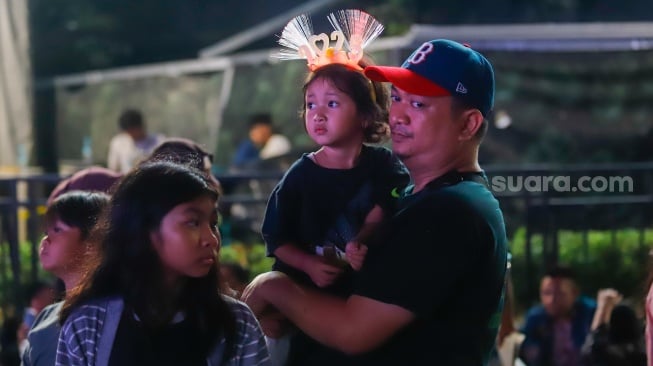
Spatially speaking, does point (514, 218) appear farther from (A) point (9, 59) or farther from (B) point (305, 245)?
(A) point (9, 59)

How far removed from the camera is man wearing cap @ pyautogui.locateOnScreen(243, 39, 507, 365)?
9.22 ft

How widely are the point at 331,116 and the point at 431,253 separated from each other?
0.87 m

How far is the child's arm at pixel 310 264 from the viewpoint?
322 centimetres

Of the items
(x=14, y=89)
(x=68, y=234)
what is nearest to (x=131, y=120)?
(x=68, y=234)

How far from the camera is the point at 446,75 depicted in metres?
3.00

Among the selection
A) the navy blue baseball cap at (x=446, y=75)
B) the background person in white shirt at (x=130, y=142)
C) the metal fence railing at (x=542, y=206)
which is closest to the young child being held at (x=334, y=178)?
the navy blue baseball cap at (x=446, y=75)

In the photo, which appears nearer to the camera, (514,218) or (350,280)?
(350,280)

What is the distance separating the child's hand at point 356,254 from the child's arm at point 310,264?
0.16m

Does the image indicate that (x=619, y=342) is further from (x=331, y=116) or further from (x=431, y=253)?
(x=431, y=253)

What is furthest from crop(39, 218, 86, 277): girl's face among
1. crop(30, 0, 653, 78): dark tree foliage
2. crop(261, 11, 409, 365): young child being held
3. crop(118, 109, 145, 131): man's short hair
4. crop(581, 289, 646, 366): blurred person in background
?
crop(30, 0, 653, 78): dark tree foliage

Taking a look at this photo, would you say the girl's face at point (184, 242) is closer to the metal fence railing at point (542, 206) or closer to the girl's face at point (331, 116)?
the girl's face at point (331, 116)

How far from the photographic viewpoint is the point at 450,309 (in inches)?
113

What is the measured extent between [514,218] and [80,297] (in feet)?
17.6

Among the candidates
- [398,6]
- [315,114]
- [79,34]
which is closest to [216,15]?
[79,34]
